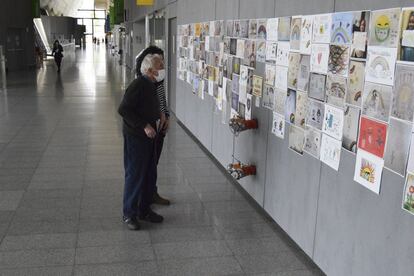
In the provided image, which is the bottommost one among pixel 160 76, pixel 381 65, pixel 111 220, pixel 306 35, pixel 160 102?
pixel 111 220

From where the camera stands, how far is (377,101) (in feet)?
9.61

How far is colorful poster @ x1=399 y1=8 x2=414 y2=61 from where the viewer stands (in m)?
2.59

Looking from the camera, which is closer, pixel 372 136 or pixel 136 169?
pixel 372 136

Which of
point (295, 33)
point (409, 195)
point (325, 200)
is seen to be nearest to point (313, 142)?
point (325, 200)

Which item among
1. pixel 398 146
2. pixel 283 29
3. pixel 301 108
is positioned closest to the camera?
pixel 398 146

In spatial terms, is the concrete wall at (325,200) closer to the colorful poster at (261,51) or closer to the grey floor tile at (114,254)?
the colorful poster at (261,51)

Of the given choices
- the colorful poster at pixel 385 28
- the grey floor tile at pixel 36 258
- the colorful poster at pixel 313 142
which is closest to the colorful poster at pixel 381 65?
the colorful poster at pixel 385 28

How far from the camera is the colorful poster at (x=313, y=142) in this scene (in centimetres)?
369

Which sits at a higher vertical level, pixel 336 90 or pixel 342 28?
pixel 342 28

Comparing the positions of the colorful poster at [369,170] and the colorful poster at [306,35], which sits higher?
the colorful poster at [306,35]

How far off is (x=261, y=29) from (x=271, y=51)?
40 cm

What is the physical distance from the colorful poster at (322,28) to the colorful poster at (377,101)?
2.11 feet

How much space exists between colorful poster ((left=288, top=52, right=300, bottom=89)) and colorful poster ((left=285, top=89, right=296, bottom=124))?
2.5 inches

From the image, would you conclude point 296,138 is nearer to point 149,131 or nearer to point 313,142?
point 313,142
